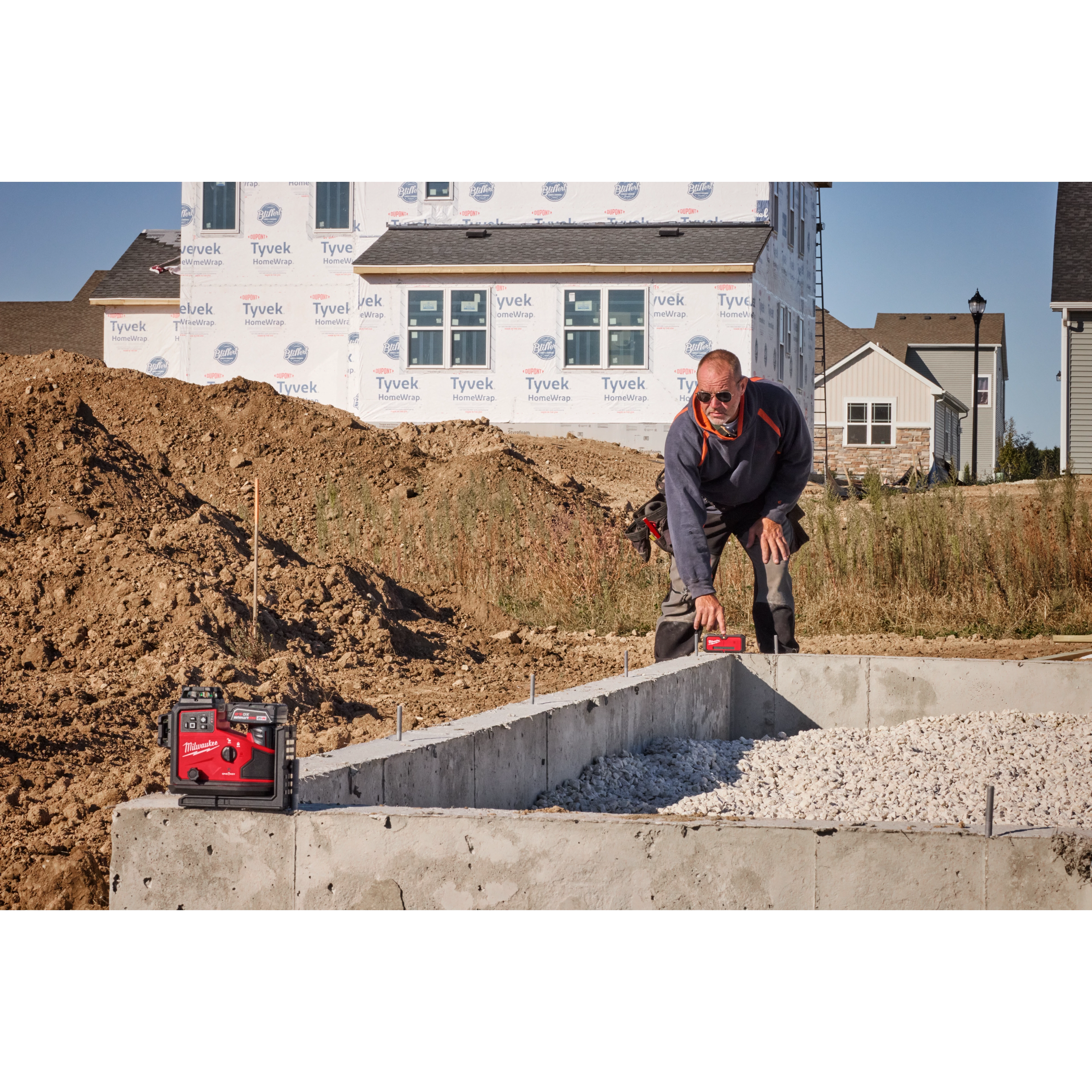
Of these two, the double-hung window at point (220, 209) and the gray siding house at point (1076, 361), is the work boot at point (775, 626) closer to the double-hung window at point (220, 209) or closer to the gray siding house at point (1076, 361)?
the gray siding house at point (1076, 361)

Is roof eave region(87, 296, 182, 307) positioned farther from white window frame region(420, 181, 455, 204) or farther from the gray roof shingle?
white window frame region(420, 181, 455, 204)

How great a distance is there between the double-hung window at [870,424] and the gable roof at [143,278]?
1833 centimetres

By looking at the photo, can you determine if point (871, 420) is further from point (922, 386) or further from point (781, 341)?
point (781, 341)

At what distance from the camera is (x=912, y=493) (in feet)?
39.7

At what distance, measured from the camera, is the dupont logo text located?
2544cm

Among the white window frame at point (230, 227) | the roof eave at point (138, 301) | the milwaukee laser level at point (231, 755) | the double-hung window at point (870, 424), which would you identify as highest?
the white window frame at point (230, 227)

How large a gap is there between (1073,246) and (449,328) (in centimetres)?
1143

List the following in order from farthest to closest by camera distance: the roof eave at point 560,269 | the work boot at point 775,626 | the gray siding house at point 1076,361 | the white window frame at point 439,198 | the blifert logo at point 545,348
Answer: the white window frame at point 439,198, the blifert logo at point 545,348, the roof eave at point 560,269, the gray siding house at point 1076,361, the work boot at point 775,626

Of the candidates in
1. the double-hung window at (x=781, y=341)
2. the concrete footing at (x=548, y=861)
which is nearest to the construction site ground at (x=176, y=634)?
the concrete footing at (x=548, y=861)

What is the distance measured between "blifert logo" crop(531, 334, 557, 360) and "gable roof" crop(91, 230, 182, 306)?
802 cm

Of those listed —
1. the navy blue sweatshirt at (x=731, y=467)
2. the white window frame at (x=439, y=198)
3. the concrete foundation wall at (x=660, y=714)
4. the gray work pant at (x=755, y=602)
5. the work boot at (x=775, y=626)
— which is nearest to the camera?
the concrete foundation wall at (x=660, y=714)

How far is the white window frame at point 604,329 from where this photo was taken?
23047 mm

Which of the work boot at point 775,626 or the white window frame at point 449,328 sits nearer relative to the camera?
the work boot at point 775,626

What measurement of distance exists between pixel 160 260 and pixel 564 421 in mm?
12051
